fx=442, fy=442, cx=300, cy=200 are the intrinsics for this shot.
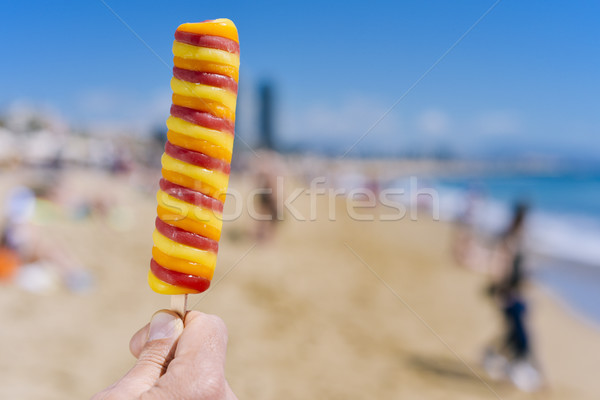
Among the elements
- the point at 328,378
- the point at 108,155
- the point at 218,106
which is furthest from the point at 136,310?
the point at 108,155

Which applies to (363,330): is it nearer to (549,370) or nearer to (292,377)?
(292,377)

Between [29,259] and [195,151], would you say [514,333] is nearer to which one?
[195,151]

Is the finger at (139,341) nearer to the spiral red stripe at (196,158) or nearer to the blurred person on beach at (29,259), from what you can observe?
the spiral red stripe at (196,158)

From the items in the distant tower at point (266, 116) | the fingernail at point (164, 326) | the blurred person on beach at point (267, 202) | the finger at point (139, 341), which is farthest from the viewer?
the distant tower at point (266, 116)

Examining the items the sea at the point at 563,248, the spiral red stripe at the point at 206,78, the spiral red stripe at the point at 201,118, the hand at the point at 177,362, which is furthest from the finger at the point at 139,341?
the sea at the point at 563,248

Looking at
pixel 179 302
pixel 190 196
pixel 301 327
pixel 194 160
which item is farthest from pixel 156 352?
pixel 301 327

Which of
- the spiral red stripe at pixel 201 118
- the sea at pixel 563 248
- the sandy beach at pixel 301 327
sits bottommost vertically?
the sea at pixel 563 248

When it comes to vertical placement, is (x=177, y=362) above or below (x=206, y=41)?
below
